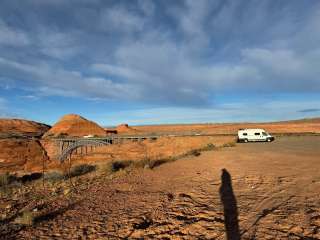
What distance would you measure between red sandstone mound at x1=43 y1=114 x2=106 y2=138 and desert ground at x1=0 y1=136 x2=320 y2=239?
342ft

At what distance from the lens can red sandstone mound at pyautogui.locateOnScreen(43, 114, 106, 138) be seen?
374ft

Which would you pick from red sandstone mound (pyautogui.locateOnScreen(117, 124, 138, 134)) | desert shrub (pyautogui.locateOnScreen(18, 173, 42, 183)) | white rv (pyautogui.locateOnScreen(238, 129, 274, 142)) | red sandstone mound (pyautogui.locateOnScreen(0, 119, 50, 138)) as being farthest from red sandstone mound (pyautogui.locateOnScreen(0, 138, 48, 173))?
red sandstone mound (pyautogui.locateOnScreen(117, 124, 138, 134))

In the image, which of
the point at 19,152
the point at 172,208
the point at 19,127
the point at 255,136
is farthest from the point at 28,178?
the point at 19,127

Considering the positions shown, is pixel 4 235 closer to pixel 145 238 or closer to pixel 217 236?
pixel 145 238

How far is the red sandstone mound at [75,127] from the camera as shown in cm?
11406

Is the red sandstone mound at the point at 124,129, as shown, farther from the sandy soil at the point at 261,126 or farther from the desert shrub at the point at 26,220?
the desert shrub at the point at 26,220

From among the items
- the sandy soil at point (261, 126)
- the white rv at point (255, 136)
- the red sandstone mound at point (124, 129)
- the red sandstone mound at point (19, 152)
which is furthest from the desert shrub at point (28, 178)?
the red sandstone mound at point (124, 129)

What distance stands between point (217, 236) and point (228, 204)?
2.47 metres

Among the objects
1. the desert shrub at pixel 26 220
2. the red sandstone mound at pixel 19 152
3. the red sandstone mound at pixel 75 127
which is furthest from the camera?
the red sandstone mound at pixel 75 127

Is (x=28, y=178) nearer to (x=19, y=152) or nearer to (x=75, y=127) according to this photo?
(x=19, y=152)

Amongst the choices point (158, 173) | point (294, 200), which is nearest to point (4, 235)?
point (294, 200)

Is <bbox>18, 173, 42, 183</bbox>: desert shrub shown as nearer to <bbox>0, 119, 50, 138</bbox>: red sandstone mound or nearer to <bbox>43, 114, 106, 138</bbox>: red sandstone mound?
<bbox>43, 114, 106, 138</bbox>: red sandstone mound

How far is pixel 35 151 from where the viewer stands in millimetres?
75250

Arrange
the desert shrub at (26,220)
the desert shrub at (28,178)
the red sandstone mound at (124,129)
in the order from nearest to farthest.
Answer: the desert shrub at (26,220), the desert shrub at (28,178), the red sandstone mound at (124,129)
